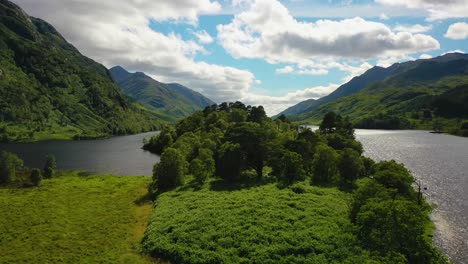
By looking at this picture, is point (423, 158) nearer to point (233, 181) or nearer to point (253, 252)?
point (233, 181)

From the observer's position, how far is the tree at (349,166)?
110312 millimetres

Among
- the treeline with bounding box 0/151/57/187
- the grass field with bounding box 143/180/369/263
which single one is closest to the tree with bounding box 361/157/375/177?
the grass field with bounding box 143/180/369/263

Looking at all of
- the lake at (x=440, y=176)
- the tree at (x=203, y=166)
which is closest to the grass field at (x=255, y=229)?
the tree at (x=203, y=166)

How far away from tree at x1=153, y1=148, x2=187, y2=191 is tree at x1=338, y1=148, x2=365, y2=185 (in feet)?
176

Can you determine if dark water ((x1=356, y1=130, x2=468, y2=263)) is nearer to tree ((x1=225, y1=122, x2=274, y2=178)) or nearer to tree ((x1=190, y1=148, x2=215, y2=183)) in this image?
tree ((x1=225, y1=122, x2=274, y2=178))

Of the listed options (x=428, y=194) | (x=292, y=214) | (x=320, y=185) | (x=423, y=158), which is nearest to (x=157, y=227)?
(x=292, y=214)

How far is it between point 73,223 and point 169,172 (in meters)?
37.1

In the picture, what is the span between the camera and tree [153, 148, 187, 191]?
110312 millimetres

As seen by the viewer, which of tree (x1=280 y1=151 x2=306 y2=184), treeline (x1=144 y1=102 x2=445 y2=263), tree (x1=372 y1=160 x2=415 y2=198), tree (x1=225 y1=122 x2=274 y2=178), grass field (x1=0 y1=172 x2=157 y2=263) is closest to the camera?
treeline (x1=144 y1=102 x2=445 y2=263)

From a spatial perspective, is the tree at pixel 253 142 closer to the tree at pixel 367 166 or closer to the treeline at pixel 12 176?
the tree at pixel 367 166

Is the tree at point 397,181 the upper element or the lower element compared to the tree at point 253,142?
lower

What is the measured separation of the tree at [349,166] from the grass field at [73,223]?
62.6m

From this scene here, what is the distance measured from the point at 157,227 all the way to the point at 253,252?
24.6m

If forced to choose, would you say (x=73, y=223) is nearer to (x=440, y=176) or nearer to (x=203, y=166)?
(x=203, y=166)
